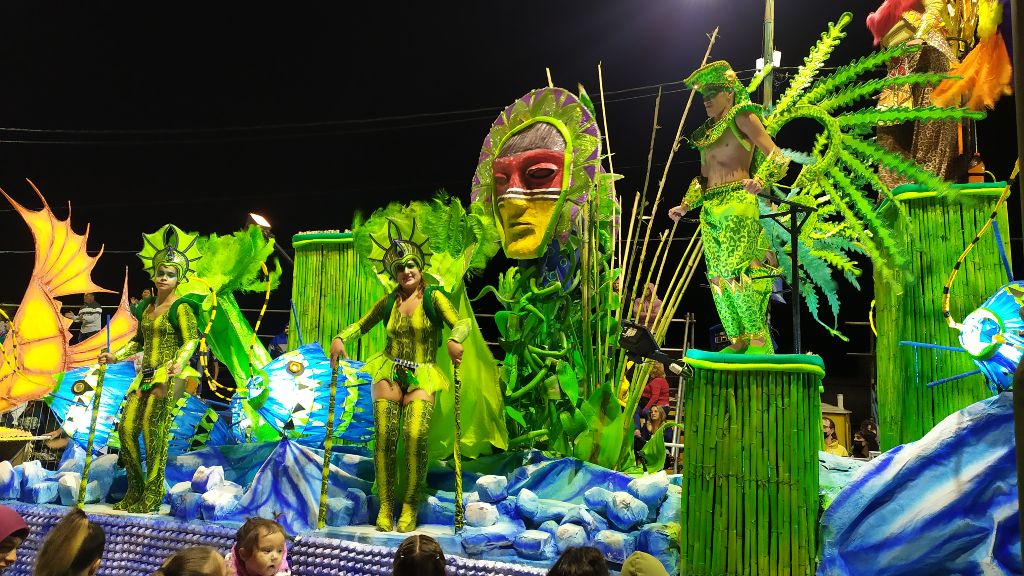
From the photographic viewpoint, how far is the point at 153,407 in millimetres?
4109

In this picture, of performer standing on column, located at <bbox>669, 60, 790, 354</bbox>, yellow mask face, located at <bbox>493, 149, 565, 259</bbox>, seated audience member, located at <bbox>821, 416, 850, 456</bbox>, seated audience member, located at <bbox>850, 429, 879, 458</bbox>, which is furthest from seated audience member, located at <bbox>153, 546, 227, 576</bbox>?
seated audience member, located at <bbox>850, 429, 879, 458</bbox>

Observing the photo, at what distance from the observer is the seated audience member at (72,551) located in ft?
6.25

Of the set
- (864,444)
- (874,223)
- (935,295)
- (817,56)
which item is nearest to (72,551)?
(874,223)

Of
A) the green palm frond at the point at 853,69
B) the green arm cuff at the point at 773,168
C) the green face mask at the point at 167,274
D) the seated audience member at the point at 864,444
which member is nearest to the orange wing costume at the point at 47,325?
the green face mask at the point at 167,274

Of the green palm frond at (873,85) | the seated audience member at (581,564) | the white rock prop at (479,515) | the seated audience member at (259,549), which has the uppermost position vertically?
the green palm frond at (873,85)

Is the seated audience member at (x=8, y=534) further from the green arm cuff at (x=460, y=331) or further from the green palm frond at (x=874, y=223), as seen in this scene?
the green palm frond at (x=874, y=223)

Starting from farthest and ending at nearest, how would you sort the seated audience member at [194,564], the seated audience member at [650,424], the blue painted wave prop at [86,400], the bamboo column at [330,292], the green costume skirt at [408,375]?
the seated audience member at [650,424], the bamboo column at [330,292], the blue painted wave prop at [86,400], the green costume skirt at [408,375], the seated audience member at [194,564]

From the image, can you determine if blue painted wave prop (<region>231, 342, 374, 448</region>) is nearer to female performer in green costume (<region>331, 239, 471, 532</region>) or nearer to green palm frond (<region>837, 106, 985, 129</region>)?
female performer in green costume (<region>331, 239, 471, 532</region>)

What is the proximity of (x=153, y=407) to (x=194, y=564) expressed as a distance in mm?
2638

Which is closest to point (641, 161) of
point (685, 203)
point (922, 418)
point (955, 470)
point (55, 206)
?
point (685, 203)

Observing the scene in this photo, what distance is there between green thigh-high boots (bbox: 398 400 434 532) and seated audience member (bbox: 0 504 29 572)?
1853mm

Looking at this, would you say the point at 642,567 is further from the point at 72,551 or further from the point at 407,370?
the point at 407,370

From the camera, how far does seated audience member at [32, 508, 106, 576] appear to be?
1.90 meters

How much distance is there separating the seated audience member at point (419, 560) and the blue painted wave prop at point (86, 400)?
3.60m
